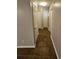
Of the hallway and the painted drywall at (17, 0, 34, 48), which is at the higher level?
the painted drywall at (17, 0, 34, 48)

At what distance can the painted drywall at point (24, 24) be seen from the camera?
231 inches

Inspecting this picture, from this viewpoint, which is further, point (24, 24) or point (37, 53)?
point (24, 24)

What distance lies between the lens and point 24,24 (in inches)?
235

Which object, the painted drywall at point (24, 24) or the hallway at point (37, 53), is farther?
the painted drywall at point (24, 24)

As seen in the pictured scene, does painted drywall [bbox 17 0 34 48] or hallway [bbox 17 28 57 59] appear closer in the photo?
hallway [bbox 17 28 57 59]

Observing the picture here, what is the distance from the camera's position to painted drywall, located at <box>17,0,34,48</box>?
5.86 m

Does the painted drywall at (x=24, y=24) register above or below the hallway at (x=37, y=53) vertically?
above
